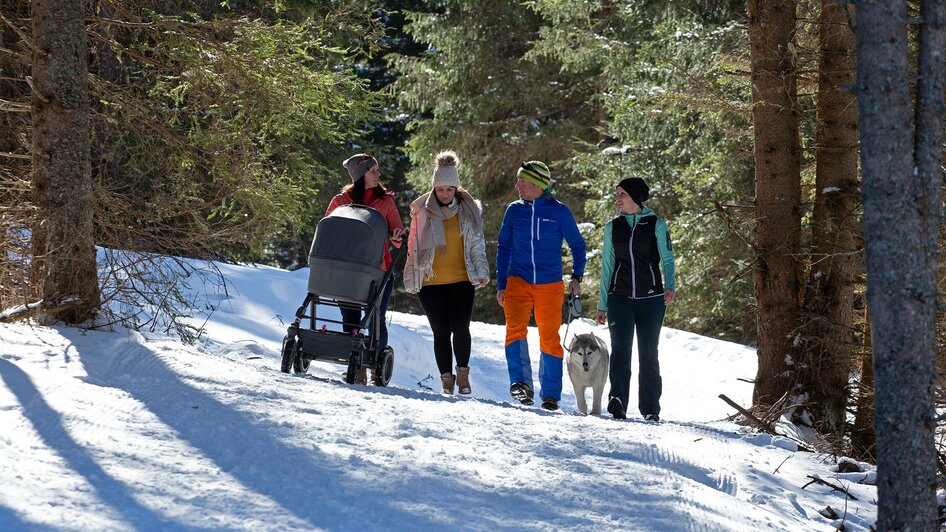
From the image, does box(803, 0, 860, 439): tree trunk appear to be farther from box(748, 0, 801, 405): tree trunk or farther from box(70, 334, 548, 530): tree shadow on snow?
box(70, 334, 548, 530): tree shadow on snow

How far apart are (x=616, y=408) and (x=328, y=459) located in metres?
3.58

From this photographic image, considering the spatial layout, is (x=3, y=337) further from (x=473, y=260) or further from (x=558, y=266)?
(x=558, y=266)

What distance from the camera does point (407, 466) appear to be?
4539 mm

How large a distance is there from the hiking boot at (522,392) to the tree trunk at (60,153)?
141 inches

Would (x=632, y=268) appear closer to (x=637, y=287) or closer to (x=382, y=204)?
(x=637, y=287)

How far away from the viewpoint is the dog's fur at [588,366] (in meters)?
8.49

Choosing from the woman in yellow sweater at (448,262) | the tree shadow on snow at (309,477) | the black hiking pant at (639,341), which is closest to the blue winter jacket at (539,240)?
the woman in yellow sweater at (448,262)

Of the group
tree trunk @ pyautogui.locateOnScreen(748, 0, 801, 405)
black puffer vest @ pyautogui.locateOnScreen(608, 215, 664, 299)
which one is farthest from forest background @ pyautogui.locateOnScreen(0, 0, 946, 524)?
black puffer vest @ pyautogui.locateOnScreen(608, 215, 664, 299)

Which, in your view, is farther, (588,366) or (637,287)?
(588,366)

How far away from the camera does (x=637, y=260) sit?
7605mm

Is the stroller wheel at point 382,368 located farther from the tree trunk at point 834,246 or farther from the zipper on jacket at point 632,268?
the tree trunk at point 834,246

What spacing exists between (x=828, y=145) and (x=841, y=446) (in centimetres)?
261

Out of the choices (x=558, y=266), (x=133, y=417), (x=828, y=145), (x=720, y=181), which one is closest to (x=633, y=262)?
(x=558, y=266)

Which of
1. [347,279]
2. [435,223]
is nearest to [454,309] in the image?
[435,223]
